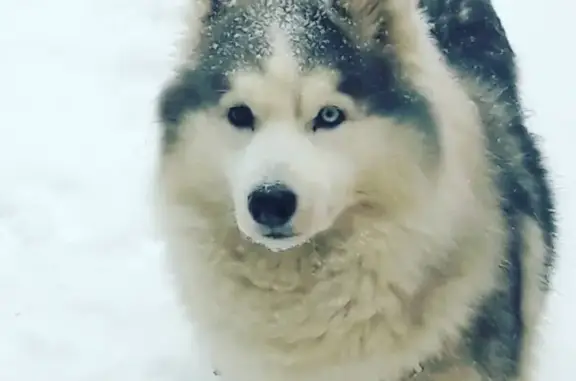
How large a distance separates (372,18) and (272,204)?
463 millimetres

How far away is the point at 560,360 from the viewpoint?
2760 mm

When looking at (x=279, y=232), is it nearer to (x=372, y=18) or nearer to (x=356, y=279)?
(x=356, y=279)

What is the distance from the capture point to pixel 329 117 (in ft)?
5.97

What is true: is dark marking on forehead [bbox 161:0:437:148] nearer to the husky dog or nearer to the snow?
the husky dog

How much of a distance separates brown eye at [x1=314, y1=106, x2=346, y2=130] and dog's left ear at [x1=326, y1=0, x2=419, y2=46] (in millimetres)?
176

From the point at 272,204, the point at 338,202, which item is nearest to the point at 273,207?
the point at 272,204

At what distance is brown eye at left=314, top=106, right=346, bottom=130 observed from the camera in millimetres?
1812

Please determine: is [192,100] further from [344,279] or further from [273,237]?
[344,279]

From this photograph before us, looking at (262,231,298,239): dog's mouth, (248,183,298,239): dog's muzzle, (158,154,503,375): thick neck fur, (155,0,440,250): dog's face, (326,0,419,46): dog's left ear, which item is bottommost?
(158,154,503,375): thick neck fur

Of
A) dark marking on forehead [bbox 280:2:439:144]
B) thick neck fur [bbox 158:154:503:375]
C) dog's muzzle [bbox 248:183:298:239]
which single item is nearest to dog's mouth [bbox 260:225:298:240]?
dog's muzzle [bbox 248:183:298:239]

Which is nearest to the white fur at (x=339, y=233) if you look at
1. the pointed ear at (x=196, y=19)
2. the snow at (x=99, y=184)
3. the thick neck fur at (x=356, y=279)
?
the thick neck fur at (x=356, y=279)

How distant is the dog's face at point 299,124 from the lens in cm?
175

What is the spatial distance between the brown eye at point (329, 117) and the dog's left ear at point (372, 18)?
18 centimetres

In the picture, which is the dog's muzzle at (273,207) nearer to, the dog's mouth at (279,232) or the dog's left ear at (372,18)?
the dog's mouth at (279,232)
